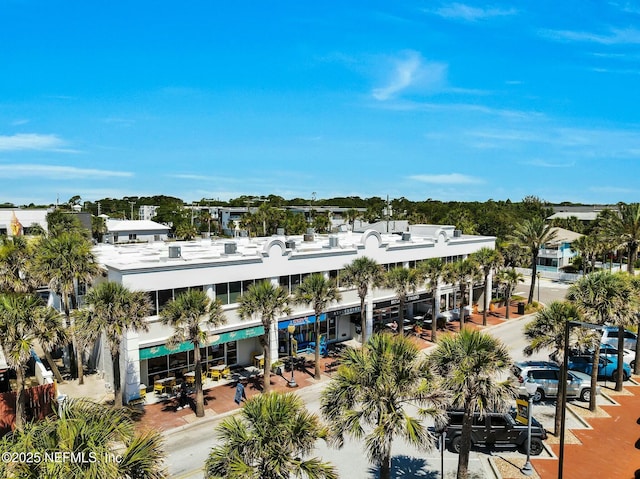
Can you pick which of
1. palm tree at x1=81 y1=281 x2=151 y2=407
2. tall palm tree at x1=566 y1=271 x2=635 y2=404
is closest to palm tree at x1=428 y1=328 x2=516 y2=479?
tall palm tree at x1=566 y1=271 x2=635 y2=404

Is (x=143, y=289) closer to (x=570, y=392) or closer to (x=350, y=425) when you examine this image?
(x=350, y=425)

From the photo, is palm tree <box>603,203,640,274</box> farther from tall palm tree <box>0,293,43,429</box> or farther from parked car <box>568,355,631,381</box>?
tall palm tree <box>0,293,43,429</box>

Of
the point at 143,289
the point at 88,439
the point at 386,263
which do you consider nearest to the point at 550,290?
the point at 386,263

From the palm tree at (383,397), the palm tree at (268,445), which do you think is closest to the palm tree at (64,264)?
the palm tree at (268,445)

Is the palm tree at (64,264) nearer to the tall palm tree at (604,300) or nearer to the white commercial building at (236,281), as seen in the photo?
the white commercial building at (236,281)

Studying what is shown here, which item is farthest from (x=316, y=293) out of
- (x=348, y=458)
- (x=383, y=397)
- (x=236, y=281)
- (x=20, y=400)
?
(x=20, y=400)

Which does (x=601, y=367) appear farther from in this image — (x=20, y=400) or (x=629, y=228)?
(x=20, y=400)
